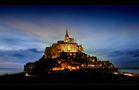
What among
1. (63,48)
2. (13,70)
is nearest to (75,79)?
(63,48)

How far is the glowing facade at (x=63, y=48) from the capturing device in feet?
13.5

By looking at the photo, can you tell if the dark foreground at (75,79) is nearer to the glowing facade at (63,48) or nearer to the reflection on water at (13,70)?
the reflection on water at (13,70)

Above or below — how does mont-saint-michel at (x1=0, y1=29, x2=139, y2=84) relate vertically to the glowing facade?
below

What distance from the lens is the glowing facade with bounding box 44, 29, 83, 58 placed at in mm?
4109

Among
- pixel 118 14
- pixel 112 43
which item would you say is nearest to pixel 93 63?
pixel 112 43

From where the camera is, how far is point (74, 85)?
409 cm

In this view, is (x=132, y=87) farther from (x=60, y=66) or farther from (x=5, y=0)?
(x=5, y=0)

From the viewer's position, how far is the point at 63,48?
4.14m

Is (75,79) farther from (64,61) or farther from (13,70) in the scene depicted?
(13,70)

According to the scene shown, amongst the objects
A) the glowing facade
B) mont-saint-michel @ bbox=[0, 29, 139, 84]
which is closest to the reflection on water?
mont-saint-michel @ bbox=[0, 29, 139, 84]

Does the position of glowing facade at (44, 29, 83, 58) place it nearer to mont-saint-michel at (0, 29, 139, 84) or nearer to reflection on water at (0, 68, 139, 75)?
mont-saint-michel at (0, 29, 139, 84)

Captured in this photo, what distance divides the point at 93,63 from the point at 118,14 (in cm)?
50

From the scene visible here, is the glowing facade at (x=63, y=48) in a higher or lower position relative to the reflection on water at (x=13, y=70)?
higher

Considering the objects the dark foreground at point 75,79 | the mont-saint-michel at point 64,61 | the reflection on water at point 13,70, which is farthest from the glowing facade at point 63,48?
the reflection on water at point 13,70
